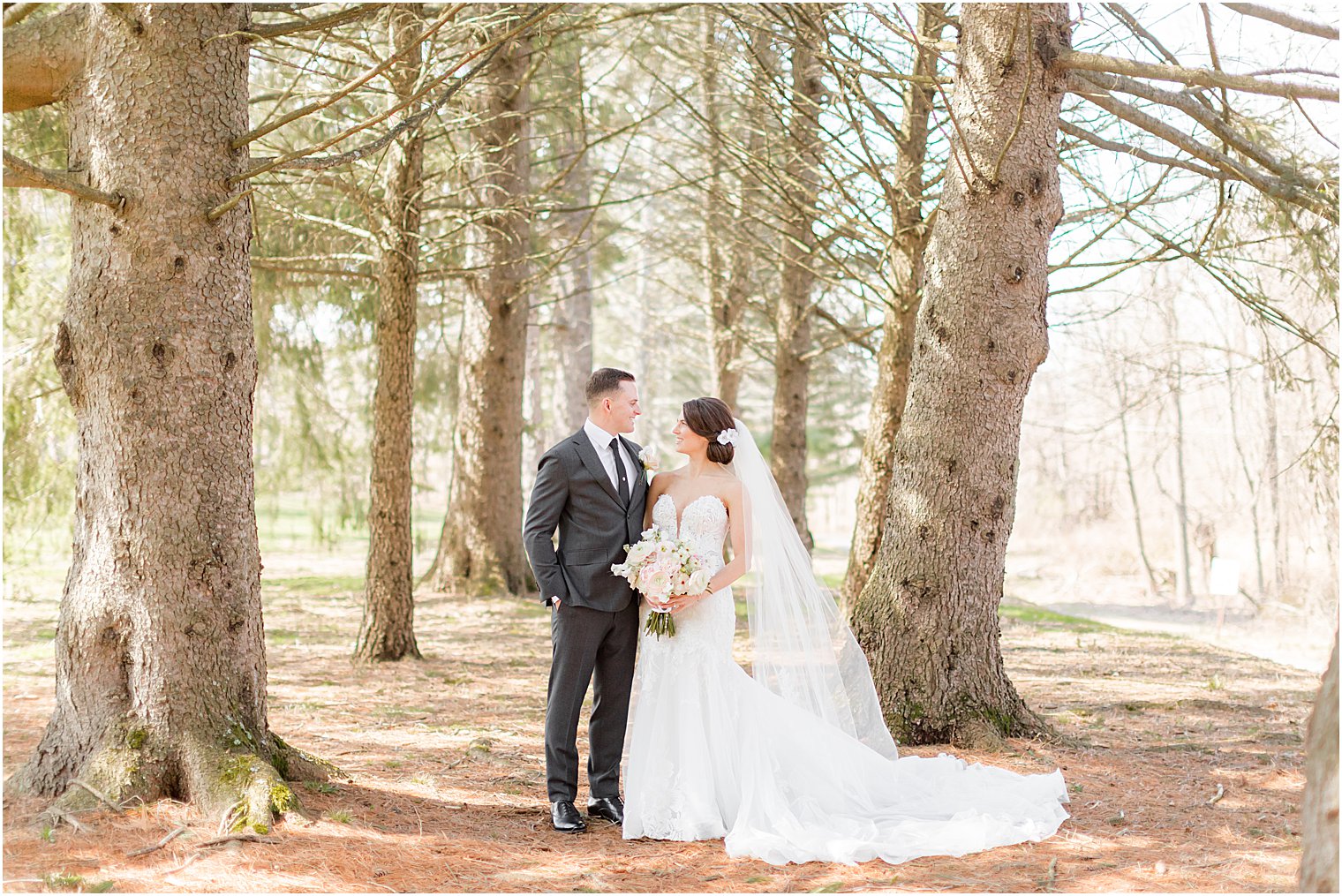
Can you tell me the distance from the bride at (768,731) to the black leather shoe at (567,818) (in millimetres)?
213

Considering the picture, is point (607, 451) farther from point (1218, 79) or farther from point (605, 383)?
point (1218, 79)

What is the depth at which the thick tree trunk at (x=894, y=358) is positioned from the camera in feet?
29.2

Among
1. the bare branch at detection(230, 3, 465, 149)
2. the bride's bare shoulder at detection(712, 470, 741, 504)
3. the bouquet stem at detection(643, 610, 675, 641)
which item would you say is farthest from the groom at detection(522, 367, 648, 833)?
the bare branch at detection(230, 3, 465, 149)

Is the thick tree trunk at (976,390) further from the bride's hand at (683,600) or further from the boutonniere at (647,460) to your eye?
the boutonniere at (647,460)

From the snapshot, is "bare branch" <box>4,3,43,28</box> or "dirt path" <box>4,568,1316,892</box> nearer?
"dirt path" <box>4,568,1316,892</box>

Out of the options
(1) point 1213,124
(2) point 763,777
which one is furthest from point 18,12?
(1) point 1213,124

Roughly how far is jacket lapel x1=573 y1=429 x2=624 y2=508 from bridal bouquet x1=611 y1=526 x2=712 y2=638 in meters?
0.33

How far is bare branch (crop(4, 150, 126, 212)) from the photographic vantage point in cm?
393

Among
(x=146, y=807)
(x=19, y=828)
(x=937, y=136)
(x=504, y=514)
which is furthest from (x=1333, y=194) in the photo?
(x=504, y=514)

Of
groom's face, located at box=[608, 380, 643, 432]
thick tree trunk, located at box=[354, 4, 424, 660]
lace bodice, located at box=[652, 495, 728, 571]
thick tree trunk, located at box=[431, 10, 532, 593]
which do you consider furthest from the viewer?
thick tree trunk, located at box=[431, 10, 532, 593]

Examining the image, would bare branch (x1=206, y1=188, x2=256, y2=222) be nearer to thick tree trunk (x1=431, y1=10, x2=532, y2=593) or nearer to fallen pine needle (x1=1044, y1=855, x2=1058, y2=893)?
fallen pine needle (x1=1044, y1=855, x2=1058, y2=893)

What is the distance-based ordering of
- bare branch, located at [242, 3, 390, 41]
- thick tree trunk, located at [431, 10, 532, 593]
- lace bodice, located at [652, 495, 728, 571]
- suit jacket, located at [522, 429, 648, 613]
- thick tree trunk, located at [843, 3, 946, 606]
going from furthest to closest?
thick tree trunk, located at [431, 10, 532, 593], thick tree trunk, located at [843, 3, 946, 606], lace bodice, located at [652, 495, 728, 571], suit jacket, located at [522, 429, 648, 613], bare branch, located at [242, 3, 390, 41]

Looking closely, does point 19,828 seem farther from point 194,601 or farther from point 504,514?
point 504,514

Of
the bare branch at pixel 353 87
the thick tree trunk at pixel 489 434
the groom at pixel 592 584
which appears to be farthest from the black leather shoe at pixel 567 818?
the thick tree trunk at pixel 489 434
